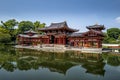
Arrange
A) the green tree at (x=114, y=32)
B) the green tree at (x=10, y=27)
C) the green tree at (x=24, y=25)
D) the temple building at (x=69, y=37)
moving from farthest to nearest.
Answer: the green tree at (x=24, y=25) < the green tree at (x=114, y=32) < the green tree at (x=10, y=27) < the temple building at (x=69, y=37)

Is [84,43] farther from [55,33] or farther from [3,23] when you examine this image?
[3,23]

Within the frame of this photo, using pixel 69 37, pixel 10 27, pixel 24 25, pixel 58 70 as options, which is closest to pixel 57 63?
pixel 58 70

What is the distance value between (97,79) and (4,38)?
49.7 meters

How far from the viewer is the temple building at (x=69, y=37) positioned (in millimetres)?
37375

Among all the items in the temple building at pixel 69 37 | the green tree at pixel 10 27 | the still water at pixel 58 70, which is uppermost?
the green tree at pixel 10 27

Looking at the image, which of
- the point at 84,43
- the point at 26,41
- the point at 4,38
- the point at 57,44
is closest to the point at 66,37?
the point at 57,44

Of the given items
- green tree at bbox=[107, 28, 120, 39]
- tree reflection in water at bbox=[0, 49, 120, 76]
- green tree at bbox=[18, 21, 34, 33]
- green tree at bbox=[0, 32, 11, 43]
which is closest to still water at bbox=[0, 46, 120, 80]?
tree reflection in water at bbox=[0, 49, 120, 76]

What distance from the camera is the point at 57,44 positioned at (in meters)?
43.1

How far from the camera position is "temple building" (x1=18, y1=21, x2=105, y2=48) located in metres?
37.4

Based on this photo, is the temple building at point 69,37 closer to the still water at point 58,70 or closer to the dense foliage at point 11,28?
the dense foliage at point 11,28

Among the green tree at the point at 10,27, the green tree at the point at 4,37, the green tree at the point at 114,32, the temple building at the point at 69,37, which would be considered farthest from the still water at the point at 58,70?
the green tree at the point at 114,32

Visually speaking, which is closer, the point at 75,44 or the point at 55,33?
the point at 75,44

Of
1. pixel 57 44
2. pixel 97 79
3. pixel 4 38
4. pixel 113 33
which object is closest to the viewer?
pixel 97 79

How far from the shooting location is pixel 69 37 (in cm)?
4316
